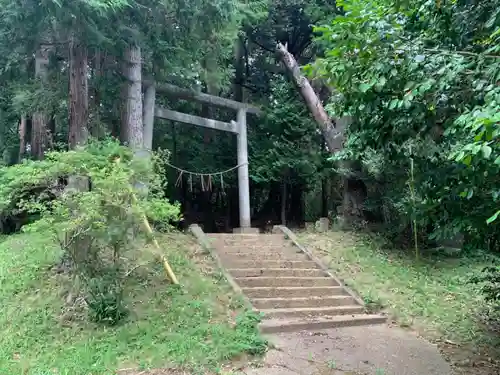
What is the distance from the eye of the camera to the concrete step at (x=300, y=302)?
6531 mm

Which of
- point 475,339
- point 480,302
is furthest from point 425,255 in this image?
point 475,339

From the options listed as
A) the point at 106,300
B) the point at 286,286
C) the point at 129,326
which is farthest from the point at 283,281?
the point at 106,300

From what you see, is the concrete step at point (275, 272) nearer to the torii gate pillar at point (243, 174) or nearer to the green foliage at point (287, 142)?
the torii gate pillar at point (243, 174)

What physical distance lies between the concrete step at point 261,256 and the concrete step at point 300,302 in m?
1.51

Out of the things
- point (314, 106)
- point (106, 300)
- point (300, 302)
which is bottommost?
point (300, 302)

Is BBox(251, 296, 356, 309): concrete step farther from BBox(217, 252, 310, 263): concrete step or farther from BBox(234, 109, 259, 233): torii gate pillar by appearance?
BBox(234, 109, 259, 233): torii gate pillar

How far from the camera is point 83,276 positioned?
552 centimetres

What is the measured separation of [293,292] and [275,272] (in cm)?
69

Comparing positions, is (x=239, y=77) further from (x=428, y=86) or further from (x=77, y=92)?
(x=428, y=86)

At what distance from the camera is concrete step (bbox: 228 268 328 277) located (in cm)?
748

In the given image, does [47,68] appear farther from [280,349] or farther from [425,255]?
[425,255]

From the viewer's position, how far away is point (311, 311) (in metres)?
6.57

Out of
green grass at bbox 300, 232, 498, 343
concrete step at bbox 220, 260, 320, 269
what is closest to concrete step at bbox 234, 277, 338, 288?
green grass at bbox 300, 232, 498, 343

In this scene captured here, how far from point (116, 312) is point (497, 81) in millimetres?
4564
